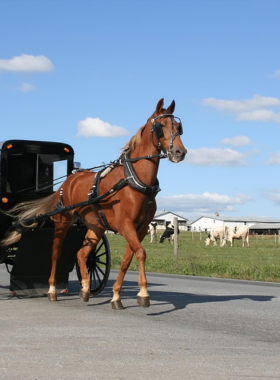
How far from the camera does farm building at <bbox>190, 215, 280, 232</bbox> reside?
140500 mm

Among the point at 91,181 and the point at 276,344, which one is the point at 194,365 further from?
the point at 91,181

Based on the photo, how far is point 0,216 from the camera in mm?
10617

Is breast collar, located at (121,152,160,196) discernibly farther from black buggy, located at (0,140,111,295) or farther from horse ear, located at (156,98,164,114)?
black buggy, located at (0,140,111,295)

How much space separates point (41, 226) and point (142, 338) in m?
4.34

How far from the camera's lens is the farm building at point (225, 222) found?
14050cm

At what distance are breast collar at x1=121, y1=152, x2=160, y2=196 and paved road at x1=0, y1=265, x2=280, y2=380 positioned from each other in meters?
1.73

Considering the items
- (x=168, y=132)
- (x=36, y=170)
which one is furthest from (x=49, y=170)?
(x=168, y=132)

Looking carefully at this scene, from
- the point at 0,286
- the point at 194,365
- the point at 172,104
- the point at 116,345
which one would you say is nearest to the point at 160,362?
the point at 194,365

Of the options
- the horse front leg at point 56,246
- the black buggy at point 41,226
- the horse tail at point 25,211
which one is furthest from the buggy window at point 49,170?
the horse front leg at point 56,246

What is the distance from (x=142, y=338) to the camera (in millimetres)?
6508

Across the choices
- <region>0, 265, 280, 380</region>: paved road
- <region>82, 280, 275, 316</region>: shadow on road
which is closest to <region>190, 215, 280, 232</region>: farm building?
<region>82, 280, 275, 316</region>: shadow on road

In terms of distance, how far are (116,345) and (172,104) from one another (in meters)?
3.66

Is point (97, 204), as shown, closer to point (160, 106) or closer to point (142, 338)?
point (160, 106)

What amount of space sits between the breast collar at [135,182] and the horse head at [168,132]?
0.52 m
